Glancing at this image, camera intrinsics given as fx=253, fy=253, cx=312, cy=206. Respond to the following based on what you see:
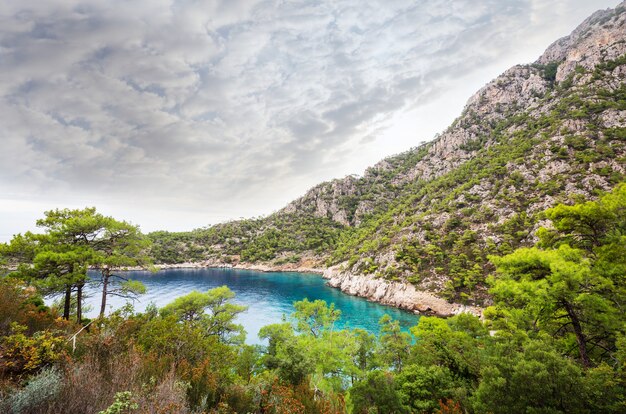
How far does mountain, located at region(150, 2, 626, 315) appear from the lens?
4768cm

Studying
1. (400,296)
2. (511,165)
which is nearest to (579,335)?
(400,296)

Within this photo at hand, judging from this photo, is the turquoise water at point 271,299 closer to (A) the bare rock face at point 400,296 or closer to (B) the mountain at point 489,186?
(A) the bare rock face at point 400,296

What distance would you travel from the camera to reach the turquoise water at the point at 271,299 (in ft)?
146

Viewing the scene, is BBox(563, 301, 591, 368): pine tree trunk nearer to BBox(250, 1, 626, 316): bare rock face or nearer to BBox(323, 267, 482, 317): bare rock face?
BBox(323, 267, 482, 317): bare rock face

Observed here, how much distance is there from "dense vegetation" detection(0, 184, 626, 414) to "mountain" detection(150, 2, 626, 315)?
31.3m

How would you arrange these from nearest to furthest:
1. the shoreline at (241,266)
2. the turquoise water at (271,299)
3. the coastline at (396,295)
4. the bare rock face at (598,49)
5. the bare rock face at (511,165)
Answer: the coastline at (396,295)
the turquoise water at (271,299)
the bare rock face at (511,165)
the bare rock face at (598,49)
the shoreline at (241,266)

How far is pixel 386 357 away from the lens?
2173 centimetres

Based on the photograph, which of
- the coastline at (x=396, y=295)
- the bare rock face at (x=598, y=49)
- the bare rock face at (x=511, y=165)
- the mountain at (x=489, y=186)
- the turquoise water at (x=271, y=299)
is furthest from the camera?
the bare rock face at (x=598, y=49)

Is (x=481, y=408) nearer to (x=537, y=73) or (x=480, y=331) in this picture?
(x=480, y=331)

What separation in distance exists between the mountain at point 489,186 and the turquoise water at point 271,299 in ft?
16.7

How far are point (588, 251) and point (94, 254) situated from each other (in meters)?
31.6

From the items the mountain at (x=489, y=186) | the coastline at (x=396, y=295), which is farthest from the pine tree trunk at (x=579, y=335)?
the mountain at (x=489, y=186)

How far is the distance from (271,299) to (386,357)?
4552cm

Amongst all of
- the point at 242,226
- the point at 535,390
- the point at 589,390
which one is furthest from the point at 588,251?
the point at 242,226
